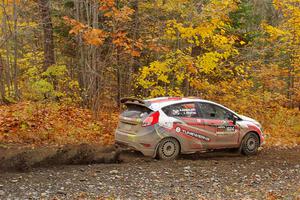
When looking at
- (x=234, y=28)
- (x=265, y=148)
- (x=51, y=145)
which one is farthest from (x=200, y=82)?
(x=51, y=145)

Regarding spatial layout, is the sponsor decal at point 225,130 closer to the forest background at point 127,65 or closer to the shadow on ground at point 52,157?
the shadow on ground at point 52,157

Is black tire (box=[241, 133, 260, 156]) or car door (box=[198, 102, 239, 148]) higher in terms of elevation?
car door (box=[198, 102, 239, 148])

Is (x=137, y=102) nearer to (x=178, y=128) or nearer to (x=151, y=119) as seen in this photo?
(x=151, y=119)

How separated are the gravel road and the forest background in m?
3.25

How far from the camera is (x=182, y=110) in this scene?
10539mm

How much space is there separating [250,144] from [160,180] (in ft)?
13.7

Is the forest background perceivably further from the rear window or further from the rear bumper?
the rear bumper

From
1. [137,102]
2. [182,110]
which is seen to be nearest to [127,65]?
[137,102]

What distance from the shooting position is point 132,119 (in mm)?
10250

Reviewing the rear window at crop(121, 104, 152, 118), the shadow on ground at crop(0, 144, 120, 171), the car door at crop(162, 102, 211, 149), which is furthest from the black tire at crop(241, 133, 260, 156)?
the shadow on ground at crop(0, 144, 120, 171)

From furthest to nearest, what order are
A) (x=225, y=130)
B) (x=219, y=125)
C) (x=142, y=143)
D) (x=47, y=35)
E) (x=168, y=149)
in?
(x=47, y=35)
(x=225, y=130)
(x=219, y=125)
(x=168, y=149)
(x=142, y=143)

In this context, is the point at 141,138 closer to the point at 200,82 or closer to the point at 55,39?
the point at 200,82

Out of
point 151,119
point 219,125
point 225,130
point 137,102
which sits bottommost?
point 225,130

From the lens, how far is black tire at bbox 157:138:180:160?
33.1ft
